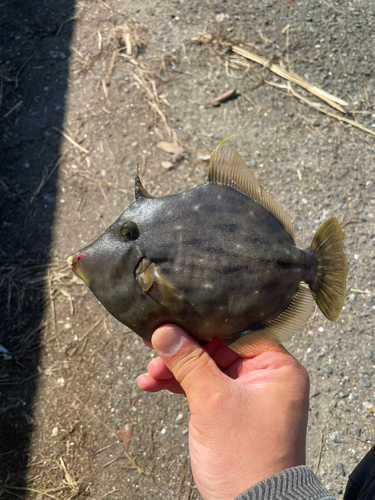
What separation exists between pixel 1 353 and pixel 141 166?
2205mm

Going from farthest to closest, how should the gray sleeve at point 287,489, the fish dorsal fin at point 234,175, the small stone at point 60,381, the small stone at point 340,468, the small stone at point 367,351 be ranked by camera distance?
the small stone at point 60,381
the small stone at point 367,351
the small stone at point 340,468
the fish dorsal fin at point 234,175
the gray sleeve at point 287,489

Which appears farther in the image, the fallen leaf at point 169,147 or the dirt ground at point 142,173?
the fallen leaf at point 169,147

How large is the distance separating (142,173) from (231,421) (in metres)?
2.81

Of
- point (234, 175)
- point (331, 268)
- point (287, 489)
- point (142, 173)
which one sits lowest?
point (142, 173)

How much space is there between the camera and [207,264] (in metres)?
1.91

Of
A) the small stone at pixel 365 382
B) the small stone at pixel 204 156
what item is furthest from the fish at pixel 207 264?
the small stone at pixel 204 156

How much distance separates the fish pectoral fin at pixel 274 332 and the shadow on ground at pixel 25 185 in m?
2.23

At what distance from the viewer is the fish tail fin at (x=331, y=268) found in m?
2.07

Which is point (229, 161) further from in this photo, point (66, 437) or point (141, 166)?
point (66, 437)

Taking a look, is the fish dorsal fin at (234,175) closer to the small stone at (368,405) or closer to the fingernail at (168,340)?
the fingernail at (168,340)

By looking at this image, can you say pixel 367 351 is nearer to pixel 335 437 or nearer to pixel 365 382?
pixel 365 382

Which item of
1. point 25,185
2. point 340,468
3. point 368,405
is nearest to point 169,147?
point 25,185

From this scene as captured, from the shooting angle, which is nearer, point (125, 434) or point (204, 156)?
point (125, 434)

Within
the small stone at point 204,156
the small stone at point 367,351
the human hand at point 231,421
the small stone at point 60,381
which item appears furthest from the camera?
the small stone at point 204,156
